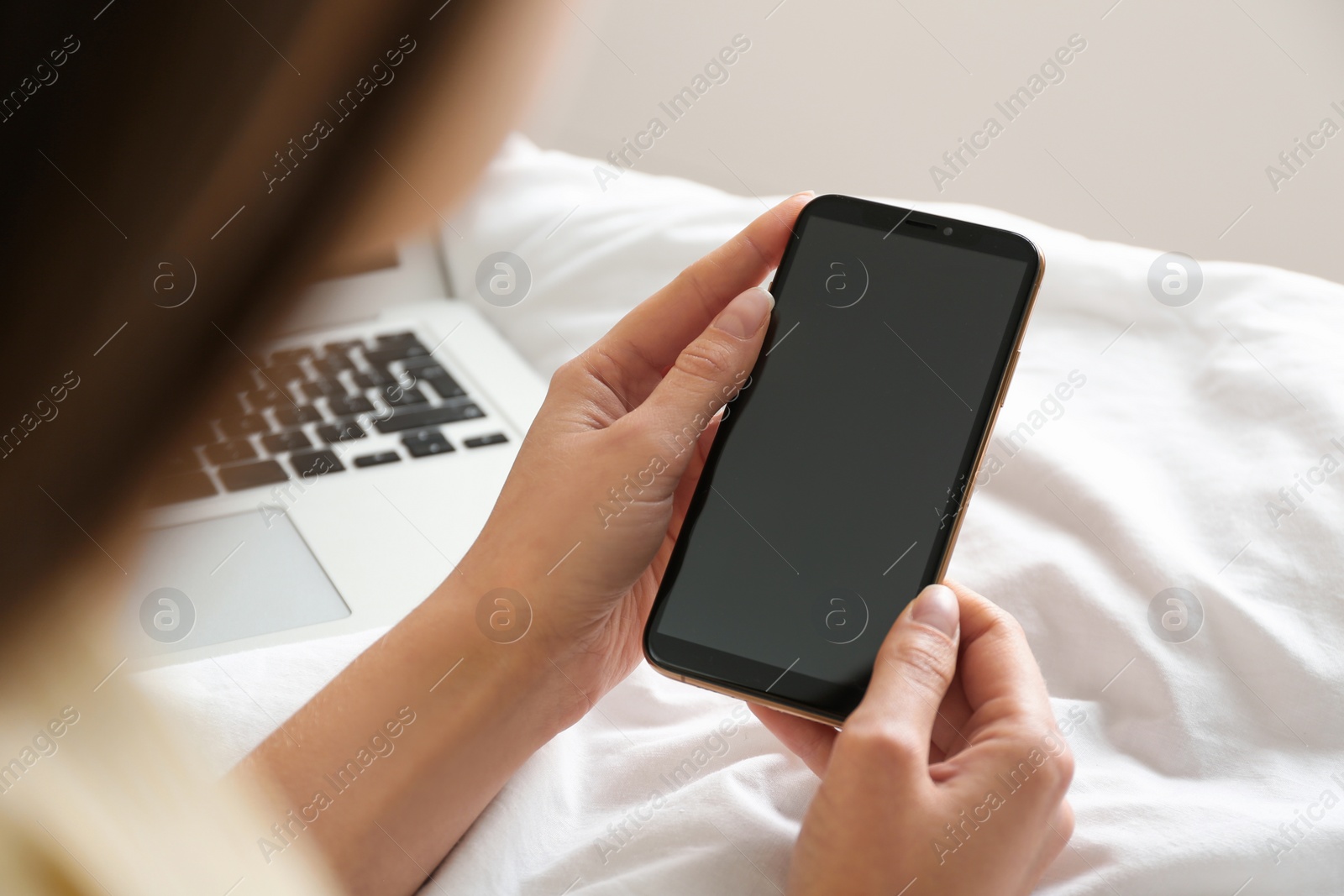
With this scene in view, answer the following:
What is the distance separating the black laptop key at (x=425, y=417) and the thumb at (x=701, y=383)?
36cm

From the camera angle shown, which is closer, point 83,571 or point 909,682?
point 83,571

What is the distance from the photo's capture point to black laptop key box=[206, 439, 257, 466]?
2.82ft

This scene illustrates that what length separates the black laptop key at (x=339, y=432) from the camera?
2.92ft

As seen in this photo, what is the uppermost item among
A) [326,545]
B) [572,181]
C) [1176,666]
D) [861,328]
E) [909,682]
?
[572,181]

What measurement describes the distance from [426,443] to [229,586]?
21cm

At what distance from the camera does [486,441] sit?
2.95 ft

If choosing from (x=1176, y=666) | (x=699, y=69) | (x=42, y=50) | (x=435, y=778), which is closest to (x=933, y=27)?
(x=699, y=69)

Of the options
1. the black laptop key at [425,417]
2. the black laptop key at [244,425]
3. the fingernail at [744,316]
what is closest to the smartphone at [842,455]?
the fingernail at [744,316]

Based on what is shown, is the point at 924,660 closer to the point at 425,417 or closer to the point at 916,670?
the point at 916,670

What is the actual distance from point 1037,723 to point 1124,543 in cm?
20

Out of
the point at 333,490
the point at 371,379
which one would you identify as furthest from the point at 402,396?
the point at 333,490

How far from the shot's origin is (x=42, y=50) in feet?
0.46

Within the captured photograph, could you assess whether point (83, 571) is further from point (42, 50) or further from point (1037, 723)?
point (1037, 723)

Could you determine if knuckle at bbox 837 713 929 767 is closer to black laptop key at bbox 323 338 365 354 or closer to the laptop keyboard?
the laptop keyboard
